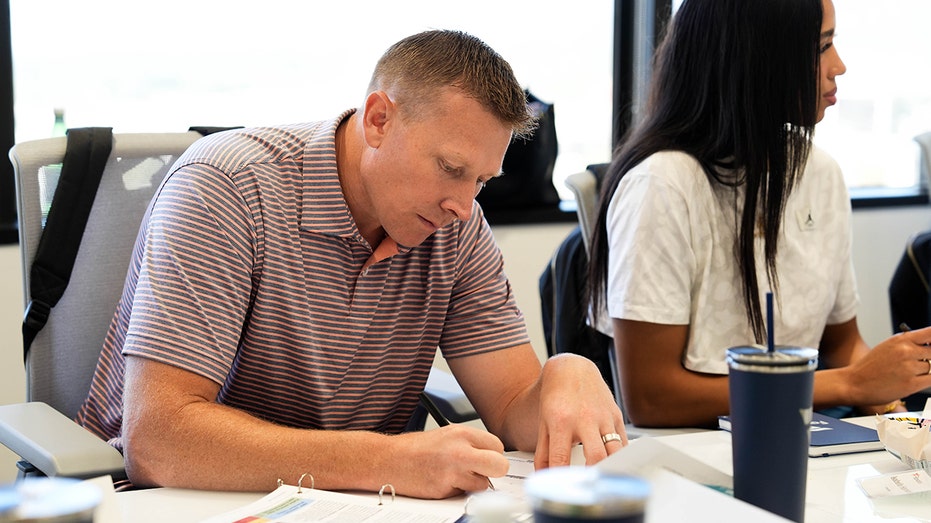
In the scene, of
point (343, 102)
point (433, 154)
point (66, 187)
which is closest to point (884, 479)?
point (433, 154)

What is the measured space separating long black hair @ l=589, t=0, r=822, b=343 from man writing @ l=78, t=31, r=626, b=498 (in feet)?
1.39

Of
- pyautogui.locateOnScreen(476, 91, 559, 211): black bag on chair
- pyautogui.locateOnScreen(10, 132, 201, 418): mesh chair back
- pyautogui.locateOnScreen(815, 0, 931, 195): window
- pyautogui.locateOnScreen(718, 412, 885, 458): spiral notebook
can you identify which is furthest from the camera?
pyautogui.locateOnScreen(815, 0, 931, 195): window

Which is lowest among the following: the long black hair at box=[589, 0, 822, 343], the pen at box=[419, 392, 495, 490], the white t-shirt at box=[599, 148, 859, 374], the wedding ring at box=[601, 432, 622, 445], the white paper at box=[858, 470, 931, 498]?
the pen at box=[419, 392, 495, 490]

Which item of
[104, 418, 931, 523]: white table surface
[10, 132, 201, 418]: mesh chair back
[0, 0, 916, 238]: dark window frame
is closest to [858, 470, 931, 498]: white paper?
[104, 418, 931, 523]: white table surface

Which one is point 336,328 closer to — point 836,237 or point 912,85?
point 836,237

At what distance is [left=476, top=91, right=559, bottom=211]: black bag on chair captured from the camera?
290 cm

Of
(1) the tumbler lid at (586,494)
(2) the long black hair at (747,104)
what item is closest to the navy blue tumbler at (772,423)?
(1) the tumbler lid at (586,494)

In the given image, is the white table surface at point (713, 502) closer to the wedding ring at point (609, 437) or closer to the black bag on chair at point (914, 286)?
the wedding ring at point (609, 437)

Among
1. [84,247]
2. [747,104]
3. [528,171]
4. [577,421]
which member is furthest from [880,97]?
[84,247]

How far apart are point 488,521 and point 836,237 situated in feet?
4.73

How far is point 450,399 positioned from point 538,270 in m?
1.52

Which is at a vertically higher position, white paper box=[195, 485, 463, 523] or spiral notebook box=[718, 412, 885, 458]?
white paper box=[195, 485, 463, 523]

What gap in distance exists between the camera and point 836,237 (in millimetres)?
1830

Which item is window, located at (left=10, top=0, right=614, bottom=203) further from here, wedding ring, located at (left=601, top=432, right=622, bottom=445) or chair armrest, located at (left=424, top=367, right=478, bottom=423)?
wedding ring, located at (left=601, top=432, right=622, bottom=445)
